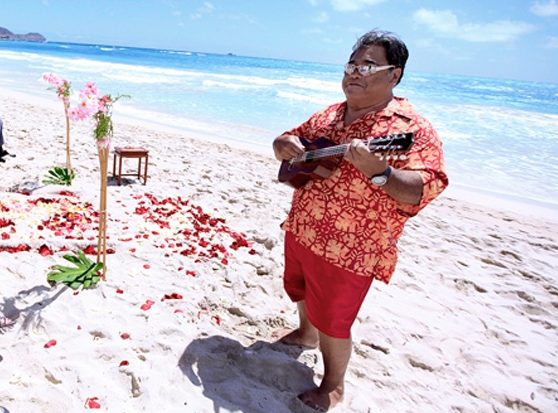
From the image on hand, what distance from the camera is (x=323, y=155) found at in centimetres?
233

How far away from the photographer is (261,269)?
4441 millimetres

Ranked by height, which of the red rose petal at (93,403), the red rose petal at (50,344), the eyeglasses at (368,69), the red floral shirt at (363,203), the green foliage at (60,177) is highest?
the eyeglasses at (368,69)

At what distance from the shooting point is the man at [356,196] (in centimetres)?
206

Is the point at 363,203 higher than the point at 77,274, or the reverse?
the point at 363,203

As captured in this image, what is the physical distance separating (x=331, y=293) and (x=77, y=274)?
2.09m

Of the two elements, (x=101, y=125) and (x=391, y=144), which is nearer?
(x=391, y=144)

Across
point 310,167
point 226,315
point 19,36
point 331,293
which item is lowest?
point 226,315

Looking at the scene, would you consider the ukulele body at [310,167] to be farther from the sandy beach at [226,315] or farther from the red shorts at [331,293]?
the sandy beach at [226,315]

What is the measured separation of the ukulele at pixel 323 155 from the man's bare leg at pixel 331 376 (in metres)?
0.96

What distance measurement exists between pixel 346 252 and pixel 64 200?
158 inches

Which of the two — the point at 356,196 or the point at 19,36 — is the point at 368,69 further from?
the point at 19,36

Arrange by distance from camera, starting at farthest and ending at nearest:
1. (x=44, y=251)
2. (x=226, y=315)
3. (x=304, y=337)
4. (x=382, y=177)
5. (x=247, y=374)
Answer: (x=44, y=251) < (x=226, y=315) < (x=304, y=337) < (x=247, y=374) < (x=382, y=177)

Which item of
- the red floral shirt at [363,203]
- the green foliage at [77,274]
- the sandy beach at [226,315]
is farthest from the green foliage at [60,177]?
the red floral shirt at [363,203]

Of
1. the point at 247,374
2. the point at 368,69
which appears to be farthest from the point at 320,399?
the point at 368,69
